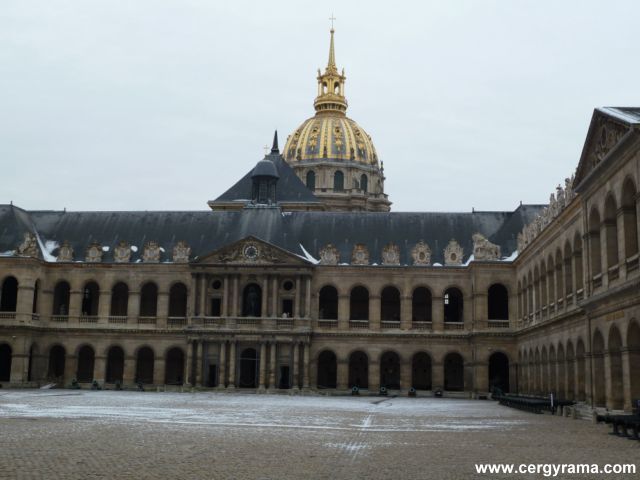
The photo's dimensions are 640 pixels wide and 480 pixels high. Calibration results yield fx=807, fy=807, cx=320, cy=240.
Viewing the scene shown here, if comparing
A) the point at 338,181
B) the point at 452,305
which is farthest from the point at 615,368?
the point at 338,181

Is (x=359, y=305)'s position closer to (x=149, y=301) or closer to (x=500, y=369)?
(x=500, y=369)

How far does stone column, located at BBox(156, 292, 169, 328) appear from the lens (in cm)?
7050

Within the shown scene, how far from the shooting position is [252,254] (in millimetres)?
69250

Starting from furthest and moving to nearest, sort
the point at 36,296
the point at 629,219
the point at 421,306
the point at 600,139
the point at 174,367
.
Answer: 1. the point at 174,367
2. the point at 421,306
3. the point at 36,296
4. the point at 600,139
5. the point at 629,219

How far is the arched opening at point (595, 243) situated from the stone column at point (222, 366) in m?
38.6

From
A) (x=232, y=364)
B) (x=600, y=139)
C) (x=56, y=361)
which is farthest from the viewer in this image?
(x=56, y=361)

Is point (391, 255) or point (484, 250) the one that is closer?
point (484, 250)

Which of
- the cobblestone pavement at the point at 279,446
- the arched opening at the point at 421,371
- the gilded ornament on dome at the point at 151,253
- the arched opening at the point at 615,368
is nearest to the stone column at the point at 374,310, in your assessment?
the arched opening at the point at 421,371

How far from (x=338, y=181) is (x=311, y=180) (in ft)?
13.5

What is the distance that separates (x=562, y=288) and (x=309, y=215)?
34.4 m

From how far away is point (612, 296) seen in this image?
3247 centimetres

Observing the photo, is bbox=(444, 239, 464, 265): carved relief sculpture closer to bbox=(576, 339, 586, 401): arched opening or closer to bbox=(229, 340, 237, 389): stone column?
bbox=(229, 340, 237, 389): stone column

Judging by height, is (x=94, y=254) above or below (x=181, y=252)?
below

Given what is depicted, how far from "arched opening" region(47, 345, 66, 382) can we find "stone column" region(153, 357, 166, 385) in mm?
8833
